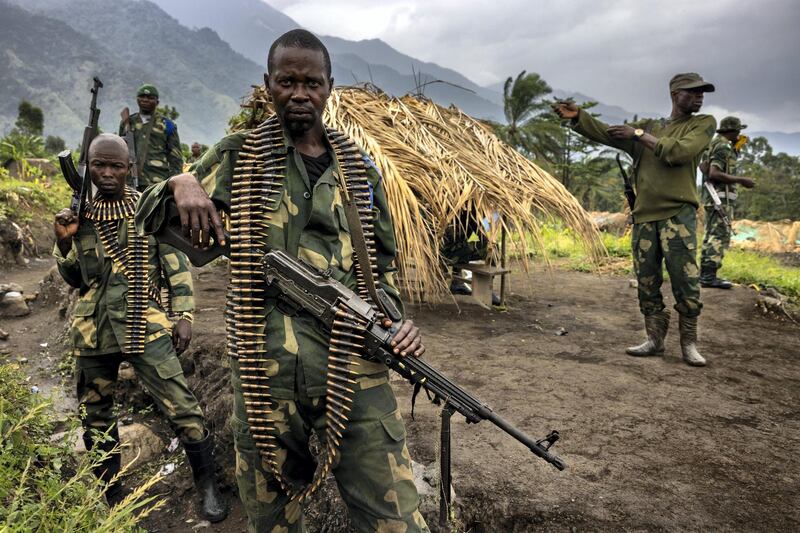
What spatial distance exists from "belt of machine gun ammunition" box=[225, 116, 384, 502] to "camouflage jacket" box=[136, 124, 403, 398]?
0.04 meters

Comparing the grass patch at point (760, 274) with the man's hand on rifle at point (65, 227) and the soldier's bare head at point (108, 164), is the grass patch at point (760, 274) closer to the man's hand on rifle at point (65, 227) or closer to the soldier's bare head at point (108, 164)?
the soldier's bare head at point (108, 164)

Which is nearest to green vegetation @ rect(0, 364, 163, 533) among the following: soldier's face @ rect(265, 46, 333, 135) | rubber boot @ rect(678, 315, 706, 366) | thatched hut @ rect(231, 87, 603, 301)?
soldier's face @ rect(265, 46, 333, 135)

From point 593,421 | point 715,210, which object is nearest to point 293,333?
point 593,421

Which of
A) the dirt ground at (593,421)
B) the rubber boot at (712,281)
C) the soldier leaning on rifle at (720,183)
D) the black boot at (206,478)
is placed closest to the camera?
the dirt ground at (593,421)

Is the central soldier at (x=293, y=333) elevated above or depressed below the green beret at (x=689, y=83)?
below

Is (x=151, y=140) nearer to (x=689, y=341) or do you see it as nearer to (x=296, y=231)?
(x=296, y=231)

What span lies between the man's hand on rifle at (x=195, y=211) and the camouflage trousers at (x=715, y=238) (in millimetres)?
8816

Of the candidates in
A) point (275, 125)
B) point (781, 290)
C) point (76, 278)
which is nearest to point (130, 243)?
point (76, 278)

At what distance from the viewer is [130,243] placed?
3252mm

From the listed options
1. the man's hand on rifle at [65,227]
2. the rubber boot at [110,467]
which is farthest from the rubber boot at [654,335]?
the man's hand on rifle at [65,227]

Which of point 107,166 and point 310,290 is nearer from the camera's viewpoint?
point 310,290

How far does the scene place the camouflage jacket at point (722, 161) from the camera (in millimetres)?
8312

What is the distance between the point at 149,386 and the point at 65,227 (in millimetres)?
1151

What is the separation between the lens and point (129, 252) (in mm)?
3246
